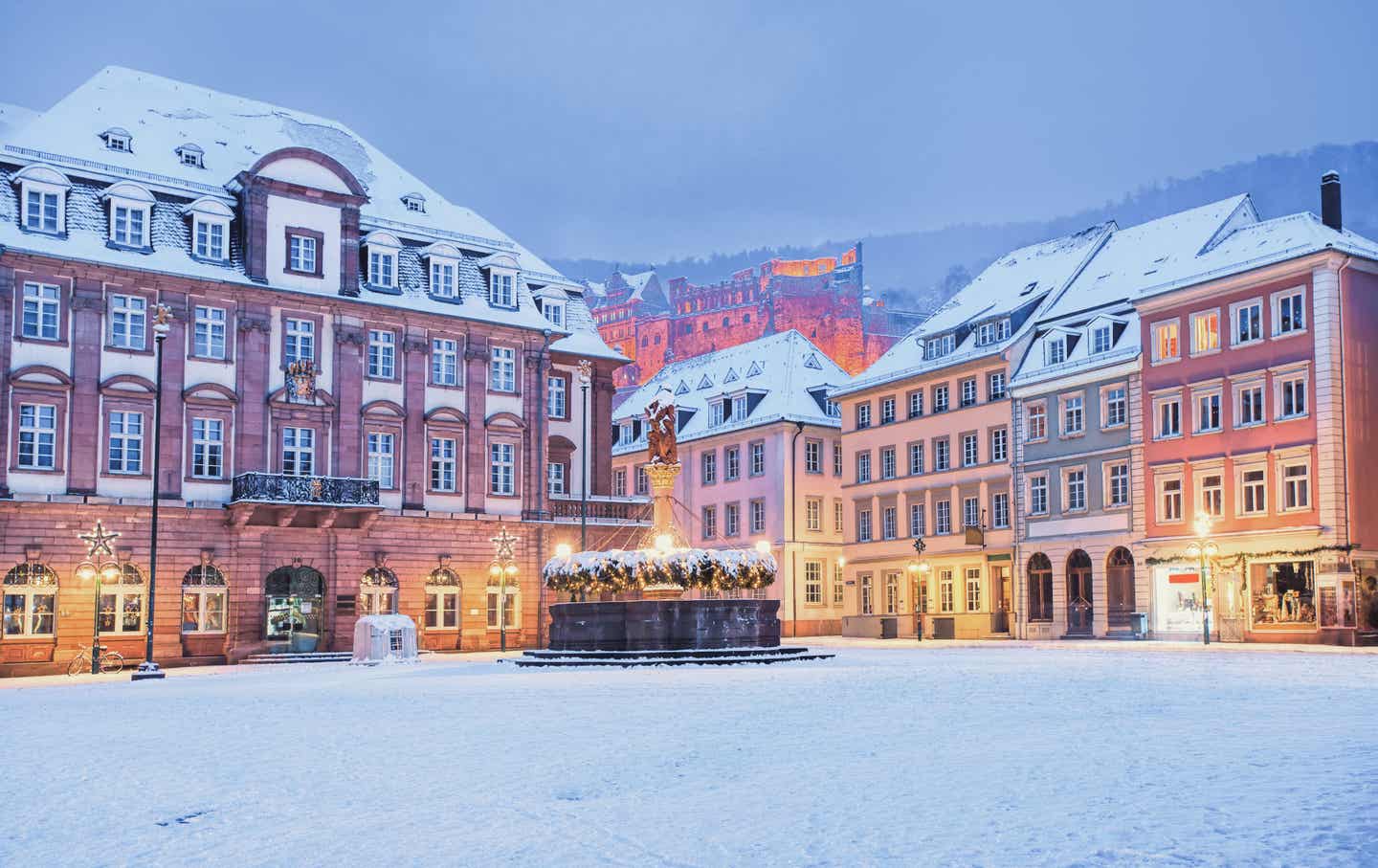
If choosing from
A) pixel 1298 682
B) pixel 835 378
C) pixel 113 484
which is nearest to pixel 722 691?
pixel 1298 682

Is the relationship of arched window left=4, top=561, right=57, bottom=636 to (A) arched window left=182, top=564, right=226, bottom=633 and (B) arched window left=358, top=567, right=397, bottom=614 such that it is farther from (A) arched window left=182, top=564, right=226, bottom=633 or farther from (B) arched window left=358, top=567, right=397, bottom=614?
(B) arched window left=358, top=567, right=397, bottom=614

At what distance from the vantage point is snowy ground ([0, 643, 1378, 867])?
9695 millimetres

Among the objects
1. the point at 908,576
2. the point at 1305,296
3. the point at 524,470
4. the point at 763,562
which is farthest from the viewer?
the point at 908,576

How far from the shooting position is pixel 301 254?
168 feet

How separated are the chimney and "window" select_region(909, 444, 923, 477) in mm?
20867

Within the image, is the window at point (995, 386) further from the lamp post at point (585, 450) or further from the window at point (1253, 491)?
the lamp post at point (585, 450)

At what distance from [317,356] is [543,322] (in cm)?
961

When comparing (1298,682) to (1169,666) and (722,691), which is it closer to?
(1169,666)

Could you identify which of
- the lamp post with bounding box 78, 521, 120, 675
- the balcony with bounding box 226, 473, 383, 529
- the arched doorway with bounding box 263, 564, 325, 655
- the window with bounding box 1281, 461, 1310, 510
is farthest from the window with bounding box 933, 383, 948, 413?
the lamp post with bounding box 78, 521, 120, 675

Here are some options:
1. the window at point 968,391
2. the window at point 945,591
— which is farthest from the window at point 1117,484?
the window at point 945,591

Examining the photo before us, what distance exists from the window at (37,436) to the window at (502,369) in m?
15.8

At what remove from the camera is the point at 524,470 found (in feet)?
185

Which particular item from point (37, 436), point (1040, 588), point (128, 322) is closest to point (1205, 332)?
point (1040, 588)

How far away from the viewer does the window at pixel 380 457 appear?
172 ft
